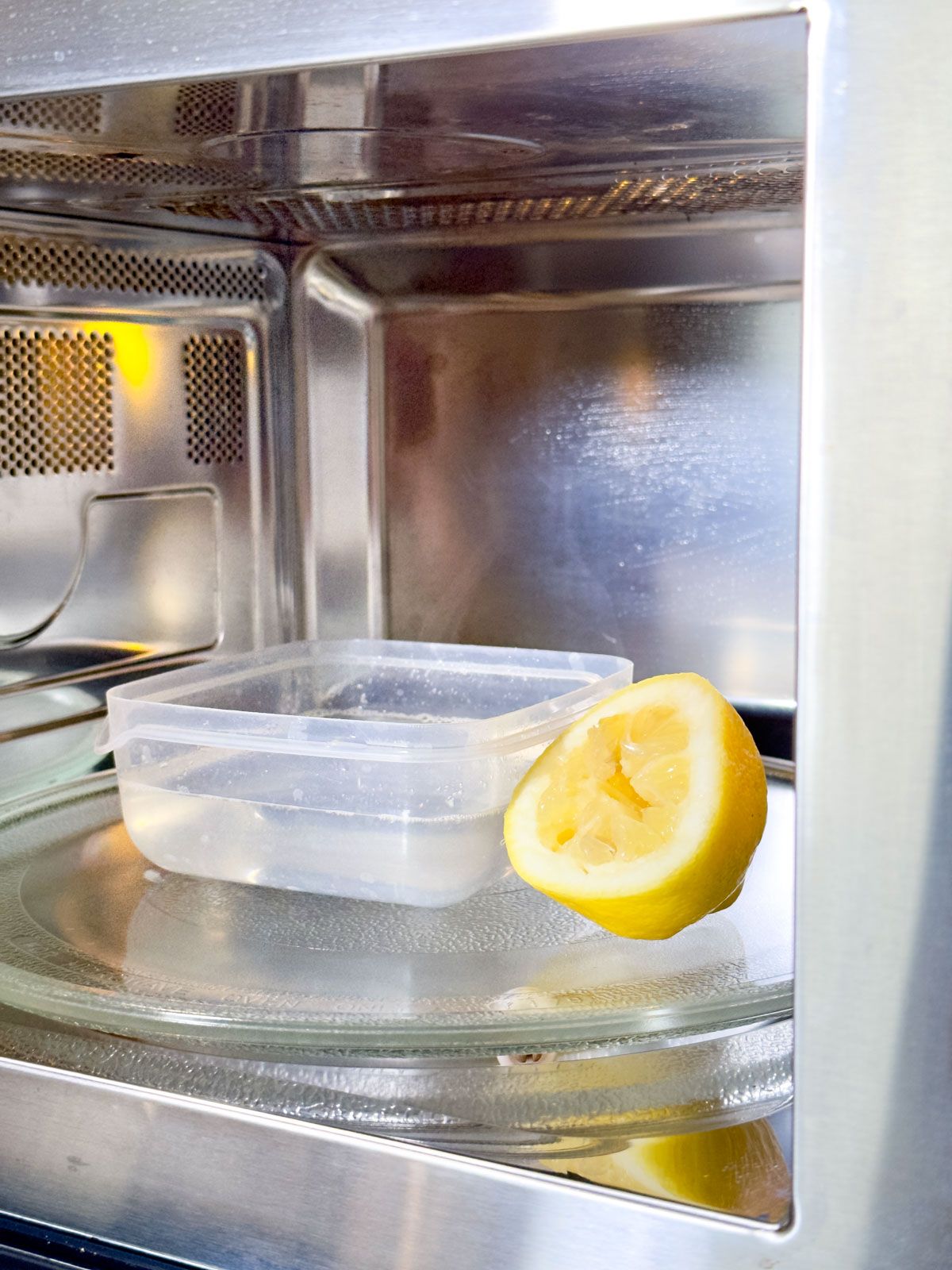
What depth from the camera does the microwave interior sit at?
78 centimetres

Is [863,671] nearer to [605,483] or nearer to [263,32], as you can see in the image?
[263,32]

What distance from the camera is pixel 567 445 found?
1.01 metres

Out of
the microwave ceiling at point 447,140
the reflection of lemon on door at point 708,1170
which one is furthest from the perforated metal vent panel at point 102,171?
the reflection of lemon on door at point 708,1170

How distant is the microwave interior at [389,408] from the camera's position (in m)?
0.78

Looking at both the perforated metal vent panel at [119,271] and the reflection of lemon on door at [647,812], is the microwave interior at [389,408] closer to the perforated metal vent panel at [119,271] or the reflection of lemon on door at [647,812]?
the perforated metal vent panel at [119,271]

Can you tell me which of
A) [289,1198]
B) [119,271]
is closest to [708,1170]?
[289,1198]

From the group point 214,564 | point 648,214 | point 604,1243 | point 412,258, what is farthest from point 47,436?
point 604,1243

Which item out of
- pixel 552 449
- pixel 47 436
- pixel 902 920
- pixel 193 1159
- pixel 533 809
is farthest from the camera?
pixel 552 449

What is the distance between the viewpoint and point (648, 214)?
0.91 metres

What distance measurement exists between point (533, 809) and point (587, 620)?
41cm

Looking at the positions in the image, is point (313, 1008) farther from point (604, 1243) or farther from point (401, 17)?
point (401, 17)

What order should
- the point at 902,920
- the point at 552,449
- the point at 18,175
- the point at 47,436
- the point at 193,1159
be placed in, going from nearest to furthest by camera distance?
the point at 902,920 → the point at 193,1159 → the point at 18,175 → the point at 47,436 → the point at 552,449

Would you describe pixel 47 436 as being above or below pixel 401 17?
below

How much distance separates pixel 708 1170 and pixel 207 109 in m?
0.44
